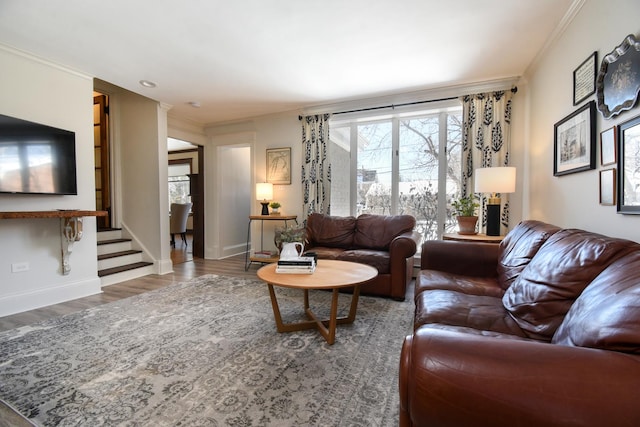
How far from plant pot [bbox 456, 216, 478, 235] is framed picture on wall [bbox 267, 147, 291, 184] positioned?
2629 millimetres

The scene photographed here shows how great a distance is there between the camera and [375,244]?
3.65 m

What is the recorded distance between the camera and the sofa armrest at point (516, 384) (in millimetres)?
641

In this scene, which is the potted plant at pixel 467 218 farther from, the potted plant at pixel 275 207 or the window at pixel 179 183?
the window at pixel 179 183

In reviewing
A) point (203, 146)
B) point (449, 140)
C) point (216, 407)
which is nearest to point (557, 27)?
point (449, 140)

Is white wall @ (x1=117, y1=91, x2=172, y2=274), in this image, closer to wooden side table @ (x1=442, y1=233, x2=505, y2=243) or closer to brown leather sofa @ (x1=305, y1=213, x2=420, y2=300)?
brown leather sofa @ (x1=305, y1=213, x2=420, y2=300)

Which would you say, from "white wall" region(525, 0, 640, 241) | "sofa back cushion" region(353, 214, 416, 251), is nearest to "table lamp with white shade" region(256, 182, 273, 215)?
"sofa back cushion" region(353, 214, 416, 251)

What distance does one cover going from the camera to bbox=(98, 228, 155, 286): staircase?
3.72 metres

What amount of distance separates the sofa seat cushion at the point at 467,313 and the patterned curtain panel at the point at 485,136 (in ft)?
6.82

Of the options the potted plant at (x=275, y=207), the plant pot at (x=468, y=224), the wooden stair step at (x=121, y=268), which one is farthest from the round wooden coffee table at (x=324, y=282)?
the wooden stair step at (x=121, y=268)

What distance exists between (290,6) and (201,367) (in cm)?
257

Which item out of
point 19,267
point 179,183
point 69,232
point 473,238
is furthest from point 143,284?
point 179,183

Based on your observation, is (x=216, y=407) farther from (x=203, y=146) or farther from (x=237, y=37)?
(x=203, y=146)

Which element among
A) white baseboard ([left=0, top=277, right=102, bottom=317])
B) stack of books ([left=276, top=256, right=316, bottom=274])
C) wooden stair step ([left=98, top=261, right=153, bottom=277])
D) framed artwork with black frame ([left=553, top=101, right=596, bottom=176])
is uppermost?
framed artwork with black frame ([left=553, top=101, right=596, bottom=176])

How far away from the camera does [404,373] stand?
2.63ft
